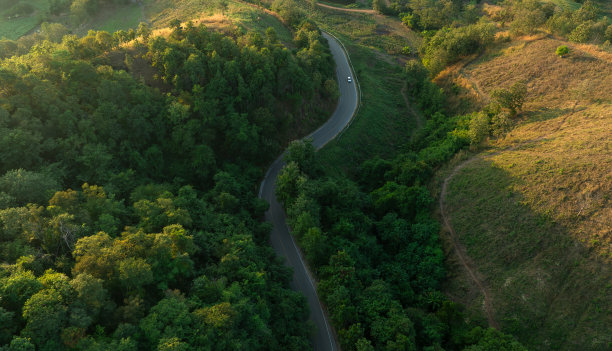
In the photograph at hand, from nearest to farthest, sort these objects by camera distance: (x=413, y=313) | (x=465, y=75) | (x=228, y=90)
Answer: (x=413, y=313) → (x=228, y=90) → (x=465, y=75)

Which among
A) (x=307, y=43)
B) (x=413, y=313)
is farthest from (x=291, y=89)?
(x=413, y=313)

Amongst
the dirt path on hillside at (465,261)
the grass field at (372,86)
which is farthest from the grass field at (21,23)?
the dirt path on hillside at (465,261)

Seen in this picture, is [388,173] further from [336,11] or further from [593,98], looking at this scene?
[336,11]

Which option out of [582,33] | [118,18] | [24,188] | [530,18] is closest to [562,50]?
[582,33]

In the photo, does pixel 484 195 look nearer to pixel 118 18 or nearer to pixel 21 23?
pixel 118 18

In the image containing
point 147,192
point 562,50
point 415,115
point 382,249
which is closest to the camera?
point 147,192

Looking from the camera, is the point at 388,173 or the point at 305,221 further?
the point at 388,173

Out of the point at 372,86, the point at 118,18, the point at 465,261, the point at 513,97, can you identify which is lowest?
the point at 465,261

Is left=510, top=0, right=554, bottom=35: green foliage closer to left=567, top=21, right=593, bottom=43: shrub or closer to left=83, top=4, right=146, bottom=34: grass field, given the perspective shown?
left=567, top=21, right=593, bottom=43: shrub
